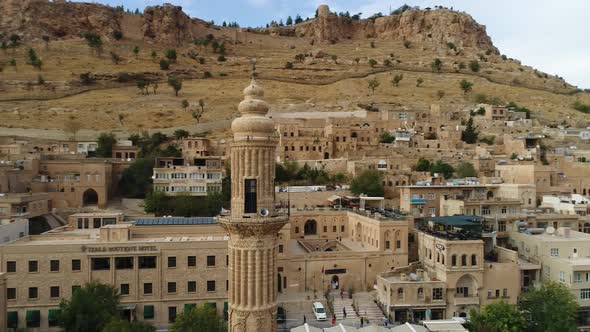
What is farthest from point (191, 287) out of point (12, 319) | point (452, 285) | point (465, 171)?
point (465, 171)

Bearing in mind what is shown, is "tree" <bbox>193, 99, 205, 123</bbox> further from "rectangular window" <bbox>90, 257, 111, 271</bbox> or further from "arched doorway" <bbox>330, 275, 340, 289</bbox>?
"rectangular window" <bbox>90, 257, 111, 271</bbox>

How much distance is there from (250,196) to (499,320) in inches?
593

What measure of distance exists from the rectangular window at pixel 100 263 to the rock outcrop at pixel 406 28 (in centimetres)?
8749

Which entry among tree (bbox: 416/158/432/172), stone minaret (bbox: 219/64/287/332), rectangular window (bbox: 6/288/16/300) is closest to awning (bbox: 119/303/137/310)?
rectangular window (bbox: 6/288/16/300)

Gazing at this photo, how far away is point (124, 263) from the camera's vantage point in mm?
22688

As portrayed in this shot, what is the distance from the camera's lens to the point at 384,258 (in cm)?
2695

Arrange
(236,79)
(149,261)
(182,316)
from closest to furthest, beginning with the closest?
(182,316), (149,261), (236,79)

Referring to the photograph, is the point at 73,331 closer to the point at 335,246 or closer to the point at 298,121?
the point at 335,246

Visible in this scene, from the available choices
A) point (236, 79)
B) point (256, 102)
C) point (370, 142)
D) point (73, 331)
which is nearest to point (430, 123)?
point (370, 142)

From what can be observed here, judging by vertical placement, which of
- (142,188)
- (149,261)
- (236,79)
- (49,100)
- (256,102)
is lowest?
(149,261)

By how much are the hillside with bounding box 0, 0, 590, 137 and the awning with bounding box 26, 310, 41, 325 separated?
35575 millimetres

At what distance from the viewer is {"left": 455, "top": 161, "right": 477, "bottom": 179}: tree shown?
132 feet

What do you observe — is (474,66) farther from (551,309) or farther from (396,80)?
(551,309)

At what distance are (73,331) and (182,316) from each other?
4773 mm
